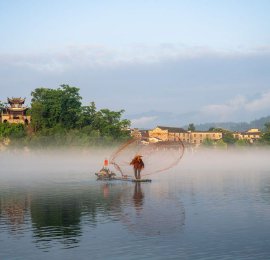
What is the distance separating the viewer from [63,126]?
153625mm

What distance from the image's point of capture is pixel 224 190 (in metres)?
60.8

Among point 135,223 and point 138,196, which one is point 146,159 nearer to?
point 138,196

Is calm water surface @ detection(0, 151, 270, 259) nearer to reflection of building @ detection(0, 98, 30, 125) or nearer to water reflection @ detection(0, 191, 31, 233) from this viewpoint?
water reflection @ detection(0, 191, 31, 233)

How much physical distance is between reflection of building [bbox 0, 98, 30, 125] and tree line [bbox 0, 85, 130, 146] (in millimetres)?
4226

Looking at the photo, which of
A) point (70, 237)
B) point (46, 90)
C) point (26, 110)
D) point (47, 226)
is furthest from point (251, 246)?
point (26, 110)

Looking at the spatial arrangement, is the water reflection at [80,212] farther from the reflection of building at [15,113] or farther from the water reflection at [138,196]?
the reflection of building at [15,113]

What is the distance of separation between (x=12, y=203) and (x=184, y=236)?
67.1 ft

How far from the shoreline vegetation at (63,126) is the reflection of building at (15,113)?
130 inches

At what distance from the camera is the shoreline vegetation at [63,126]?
482 feet

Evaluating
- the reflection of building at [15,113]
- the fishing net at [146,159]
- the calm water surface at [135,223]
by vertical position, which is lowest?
the calm water surface at [135,223]

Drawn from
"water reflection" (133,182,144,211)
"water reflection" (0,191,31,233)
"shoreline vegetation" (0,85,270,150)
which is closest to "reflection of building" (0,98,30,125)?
"shoreline vegetation" (0,85,270,150)

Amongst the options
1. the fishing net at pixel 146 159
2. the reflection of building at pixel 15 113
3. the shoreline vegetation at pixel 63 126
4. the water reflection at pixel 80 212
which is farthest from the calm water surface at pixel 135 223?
the reflection of building at pixel 15 113

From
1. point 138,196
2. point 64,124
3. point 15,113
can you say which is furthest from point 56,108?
point 138,196

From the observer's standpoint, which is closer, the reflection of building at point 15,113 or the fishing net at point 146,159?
the fishing net at point 146,159
